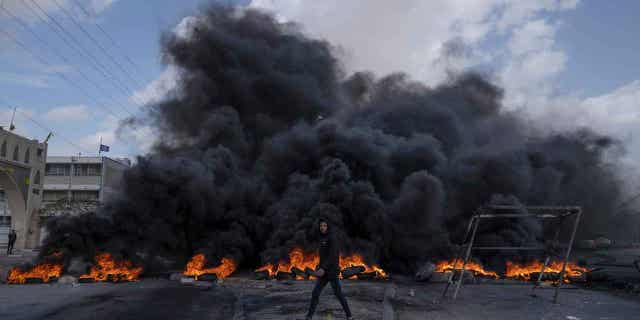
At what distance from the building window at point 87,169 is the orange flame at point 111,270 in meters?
56.2

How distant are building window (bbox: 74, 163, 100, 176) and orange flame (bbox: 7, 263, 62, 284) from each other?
184 feet

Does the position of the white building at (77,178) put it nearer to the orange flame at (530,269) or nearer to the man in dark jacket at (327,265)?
the orange flame at (530,269)

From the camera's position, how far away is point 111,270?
20.0m

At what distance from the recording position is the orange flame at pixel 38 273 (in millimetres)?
18422

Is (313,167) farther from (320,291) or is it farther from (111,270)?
(320,291)

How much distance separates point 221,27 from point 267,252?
941 inches

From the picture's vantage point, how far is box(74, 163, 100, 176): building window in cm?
7112

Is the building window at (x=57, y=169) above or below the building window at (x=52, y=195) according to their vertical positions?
above

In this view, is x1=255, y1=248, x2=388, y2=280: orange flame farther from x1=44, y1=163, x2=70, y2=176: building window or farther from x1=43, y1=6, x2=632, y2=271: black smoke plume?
x1=44, y1=163, x2=70, y2=176: building window

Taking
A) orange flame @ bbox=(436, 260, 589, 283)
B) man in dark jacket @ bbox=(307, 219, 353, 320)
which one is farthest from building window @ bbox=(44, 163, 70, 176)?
man in dark jacket @ bbox=(307, 219, 353, 320)

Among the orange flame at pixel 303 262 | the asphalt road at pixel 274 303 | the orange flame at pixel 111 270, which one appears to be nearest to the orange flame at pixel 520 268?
the orange flame at pixel 303 262

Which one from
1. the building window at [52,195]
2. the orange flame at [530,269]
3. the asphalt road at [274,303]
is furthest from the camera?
the building window at [52,195]

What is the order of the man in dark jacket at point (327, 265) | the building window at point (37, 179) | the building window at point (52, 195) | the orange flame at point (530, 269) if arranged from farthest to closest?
the building window at point (52, 195) → the building window at point (37, 179) → the orange flame at point (530, 269) → the man in dark jacket at point (327, 265)

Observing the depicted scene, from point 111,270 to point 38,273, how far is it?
8.98 feet
